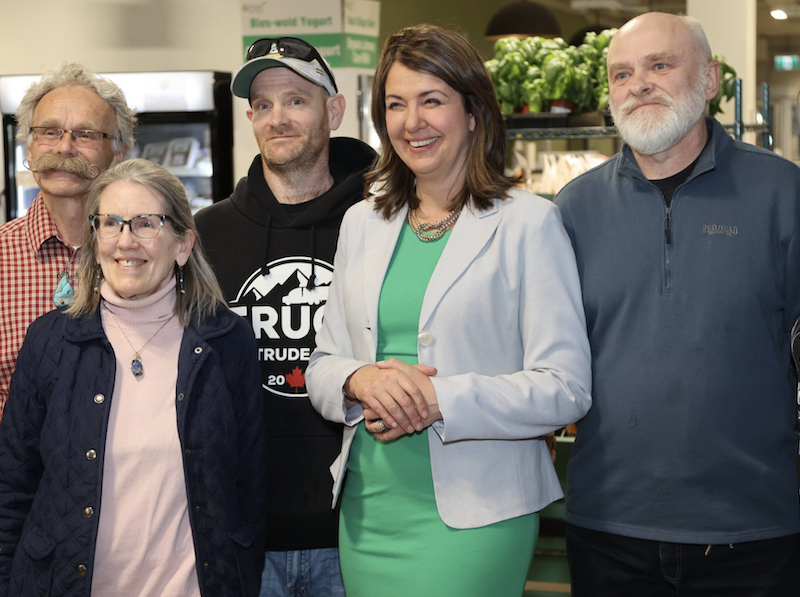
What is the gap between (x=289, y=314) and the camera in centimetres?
241

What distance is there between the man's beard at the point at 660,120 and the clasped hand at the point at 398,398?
76 cm

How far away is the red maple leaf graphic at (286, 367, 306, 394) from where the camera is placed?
93.9 inches

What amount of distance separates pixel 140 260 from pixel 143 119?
196 inches

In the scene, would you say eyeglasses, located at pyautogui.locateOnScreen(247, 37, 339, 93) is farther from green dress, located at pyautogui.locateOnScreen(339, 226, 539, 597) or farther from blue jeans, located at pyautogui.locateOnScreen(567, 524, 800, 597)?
blue jeans, located at pyautogui.locateOnScreen(567, 524, 800, 597)

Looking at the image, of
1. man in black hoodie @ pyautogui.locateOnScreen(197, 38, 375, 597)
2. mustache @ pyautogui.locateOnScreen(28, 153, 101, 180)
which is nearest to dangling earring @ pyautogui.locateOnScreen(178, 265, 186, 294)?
man in black hoodie @ pyautogui.locateOnScreen(197, 38, 375, 597)

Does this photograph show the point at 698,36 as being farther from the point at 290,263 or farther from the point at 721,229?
the point at 290,263

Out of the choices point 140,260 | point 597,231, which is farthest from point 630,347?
point 140,260

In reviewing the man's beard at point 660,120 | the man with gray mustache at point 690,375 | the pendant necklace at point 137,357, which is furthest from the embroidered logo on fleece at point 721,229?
the pendant necklace at point 137,357

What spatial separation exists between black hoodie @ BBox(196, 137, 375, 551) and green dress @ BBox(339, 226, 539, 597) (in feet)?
0.82

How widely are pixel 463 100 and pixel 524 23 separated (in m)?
6.91

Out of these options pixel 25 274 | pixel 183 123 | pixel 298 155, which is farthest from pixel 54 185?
pixel 183 123

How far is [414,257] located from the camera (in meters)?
2.09

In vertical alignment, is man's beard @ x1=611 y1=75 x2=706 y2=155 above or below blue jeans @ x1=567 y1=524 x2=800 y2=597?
above

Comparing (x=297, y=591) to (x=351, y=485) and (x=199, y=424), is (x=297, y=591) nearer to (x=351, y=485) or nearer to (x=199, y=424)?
(x=351, y=485)
